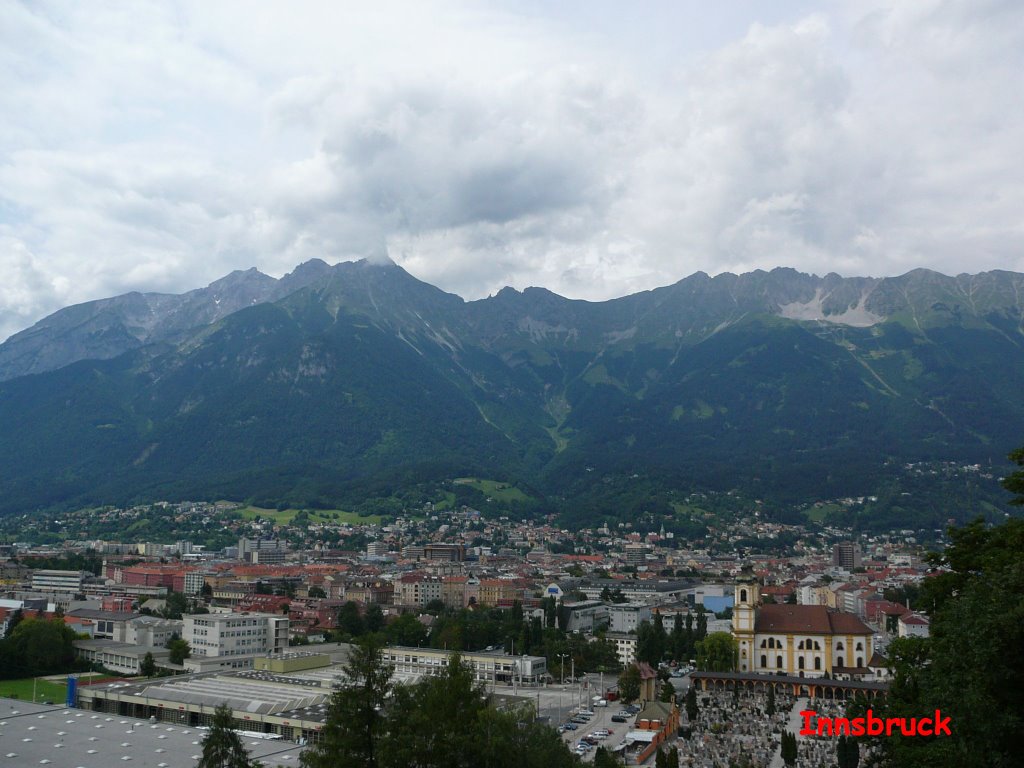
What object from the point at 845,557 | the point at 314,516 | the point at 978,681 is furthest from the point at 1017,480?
the point at 314,516

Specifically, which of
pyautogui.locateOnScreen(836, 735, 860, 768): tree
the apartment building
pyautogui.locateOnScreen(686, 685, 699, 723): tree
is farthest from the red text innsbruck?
the apartment building

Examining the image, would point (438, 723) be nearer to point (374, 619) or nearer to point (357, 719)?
point (357, 719)

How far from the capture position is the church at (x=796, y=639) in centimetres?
6519

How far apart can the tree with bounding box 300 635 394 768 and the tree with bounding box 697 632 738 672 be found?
44.6m

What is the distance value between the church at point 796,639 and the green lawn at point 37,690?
142 ft

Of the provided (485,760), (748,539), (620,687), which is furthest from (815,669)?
(748,539)

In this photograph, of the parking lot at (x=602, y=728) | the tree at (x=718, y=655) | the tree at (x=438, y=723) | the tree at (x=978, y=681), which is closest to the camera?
the tree at (x=978, y=681)

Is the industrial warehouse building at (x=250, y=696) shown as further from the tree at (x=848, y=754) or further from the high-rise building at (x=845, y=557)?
the high-rise building at (x=845, y=557)

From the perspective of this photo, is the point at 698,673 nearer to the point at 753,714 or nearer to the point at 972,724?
the point at 753,714

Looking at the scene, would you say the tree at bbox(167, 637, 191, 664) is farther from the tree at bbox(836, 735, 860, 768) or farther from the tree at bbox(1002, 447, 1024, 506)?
the tree at bbox(1002, 447, 1024, 506)

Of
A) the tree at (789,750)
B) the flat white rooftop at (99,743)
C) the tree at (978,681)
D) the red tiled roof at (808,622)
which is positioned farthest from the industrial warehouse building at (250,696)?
the tree at (978,681)

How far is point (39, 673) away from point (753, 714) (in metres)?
45.7

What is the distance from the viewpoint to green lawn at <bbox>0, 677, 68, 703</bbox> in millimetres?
54644

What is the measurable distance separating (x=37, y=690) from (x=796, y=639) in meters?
48.5
